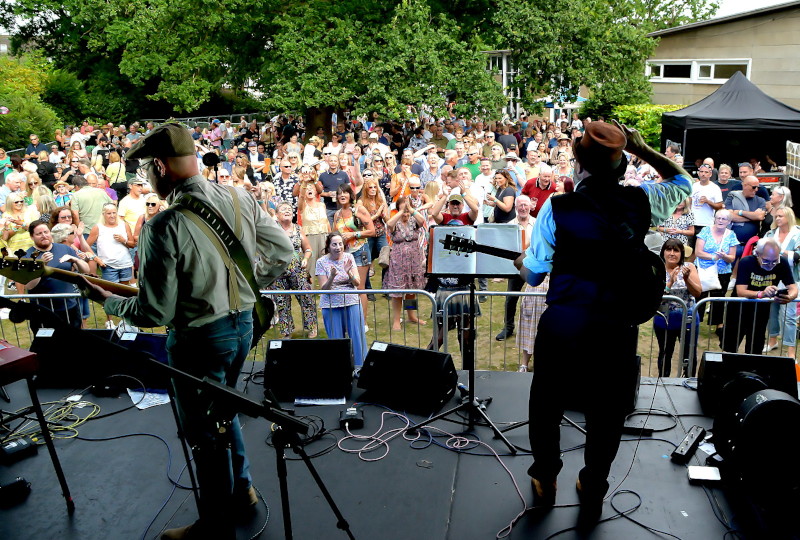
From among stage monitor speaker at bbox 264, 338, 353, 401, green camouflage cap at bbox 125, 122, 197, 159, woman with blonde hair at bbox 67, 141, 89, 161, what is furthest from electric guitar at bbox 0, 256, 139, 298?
woman with blonde hair at bbox 67, 141, 89, 161

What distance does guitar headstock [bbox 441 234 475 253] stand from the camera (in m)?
4.34

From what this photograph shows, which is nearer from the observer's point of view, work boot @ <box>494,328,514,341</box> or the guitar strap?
the guitar strap

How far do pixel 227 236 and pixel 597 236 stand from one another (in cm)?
179

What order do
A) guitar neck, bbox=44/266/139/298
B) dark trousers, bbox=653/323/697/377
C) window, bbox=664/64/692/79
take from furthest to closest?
window, bbox=664/64/692/79
dark trousers, bbox=653/323/697/377
guitar neck, bbox=44/266/139/298

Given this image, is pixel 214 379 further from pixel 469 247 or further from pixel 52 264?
pixel 52 264

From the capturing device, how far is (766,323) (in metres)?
6.79

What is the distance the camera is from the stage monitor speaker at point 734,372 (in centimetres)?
473

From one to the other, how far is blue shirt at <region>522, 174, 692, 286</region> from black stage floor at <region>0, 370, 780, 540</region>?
143cm

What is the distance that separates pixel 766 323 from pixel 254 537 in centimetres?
541

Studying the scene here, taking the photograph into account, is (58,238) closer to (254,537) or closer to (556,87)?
(254,537)

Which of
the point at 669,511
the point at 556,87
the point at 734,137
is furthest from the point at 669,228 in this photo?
the point at 556,87

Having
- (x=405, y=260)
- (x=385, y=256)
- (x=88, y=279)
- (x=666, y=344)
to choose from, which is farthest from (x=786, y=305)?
(x=88, y=279)

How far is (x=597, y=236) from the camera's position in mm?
3271

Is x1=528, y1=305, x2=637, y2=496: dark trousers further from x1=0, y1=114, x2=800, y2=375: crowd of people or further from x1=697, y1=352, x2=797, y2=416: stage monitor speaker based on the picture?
x1=0, y1=114, x2=800, y2=375: crowd of people
